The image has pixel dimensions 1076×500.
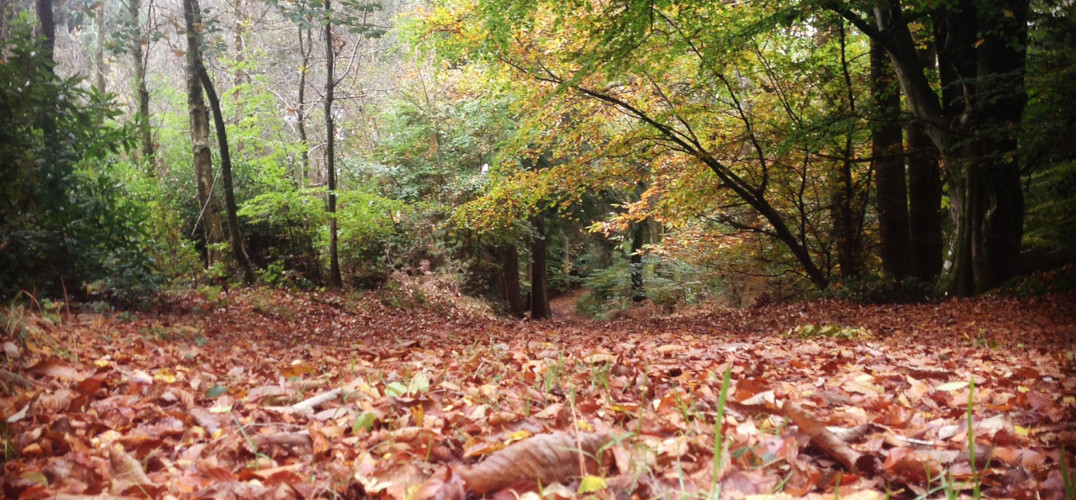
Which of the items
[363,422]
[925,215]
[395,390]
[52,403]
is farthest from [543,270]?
[363,422]

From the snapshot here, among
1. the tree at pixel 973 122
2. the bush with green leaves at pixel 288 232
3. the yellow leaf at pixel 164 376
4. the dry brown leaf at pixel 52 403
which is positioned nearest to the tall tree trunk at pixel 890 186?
the tree at pixel 973 122

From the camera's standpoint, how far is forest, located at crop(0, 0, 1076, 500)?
1.85 metres

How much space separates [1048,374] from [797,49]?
9.43 metres

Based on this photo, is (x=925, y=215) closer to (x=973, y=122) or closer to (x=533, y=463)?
(x=973, y=122)

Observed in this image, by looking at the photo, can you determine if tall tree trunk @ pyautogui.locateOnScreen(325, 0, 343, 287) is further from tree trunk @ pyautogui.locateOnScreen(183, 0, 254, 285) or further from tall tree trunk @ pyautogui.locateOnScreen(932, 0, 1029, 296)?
tall tree trunk @ pyautogui.locateOnScreen(932, 0, 1029, 296)

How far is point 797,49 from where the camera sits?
1130 cm

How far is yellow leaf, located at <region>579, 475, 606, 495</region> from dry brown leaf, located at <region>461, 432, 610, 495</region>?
100mm

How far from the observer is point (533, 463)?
1.66 metres

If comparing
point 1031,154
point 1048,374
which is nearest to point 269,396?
point 1048,374

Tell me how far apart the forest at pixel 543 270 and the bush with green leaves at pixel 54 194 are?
1.3 inches

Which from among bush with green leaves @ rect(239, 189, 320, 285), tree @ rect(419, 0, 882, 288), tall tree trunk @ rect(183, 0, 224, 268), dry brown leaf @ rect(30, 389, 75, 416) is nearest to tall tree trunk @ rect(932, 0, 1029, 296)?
tree @ rect(419, 0, 882, 288)

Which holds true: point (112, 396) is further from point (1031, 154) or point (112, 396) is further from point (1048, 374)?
point (1031, 154)

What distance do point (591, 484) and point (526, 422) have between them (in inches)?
24.8

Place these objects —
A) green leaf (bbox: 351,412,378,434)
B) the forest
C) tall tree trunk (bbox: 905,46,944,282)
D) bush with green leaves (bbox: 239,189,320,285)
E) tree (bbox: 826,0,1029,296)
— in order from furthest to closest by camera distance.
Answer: bush with green leaves (bbox: 239,189,320,285) → tall tree trunk (bbox: 905,46,944,282) → tree (bbox: 826,0,1029,296) → green leaf (bbox: 351,412,378,434) → the forest
